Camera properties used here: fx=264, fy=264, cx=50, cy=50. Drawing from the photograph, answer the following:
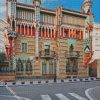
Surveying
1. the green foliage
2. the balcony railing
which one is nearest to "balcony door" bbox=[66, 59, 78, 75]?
the balcony railing

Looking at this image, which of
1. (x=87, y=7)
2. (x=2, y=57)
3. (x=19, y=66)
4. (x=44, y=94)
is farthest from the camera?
(x=87, y=7)

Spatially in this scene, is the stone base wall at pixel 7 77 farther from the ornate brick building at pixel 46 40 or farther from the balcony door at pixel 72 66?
the balcony door at pixel 72 66

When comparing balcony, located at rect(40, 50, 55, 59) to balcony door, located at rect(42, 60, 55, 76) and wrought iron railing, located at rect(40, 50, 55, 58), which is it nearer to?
wrought iron railing, located at rect(40, 50, 55, 58)

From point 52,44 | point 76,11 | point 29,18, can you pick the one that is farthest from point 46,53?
point 76,11

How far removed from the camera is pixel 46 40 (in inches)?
1592

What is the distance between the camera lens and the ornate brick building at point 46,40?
37844 mm

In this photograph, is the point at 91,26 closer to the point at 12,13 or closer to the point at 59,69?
the point at 59,69

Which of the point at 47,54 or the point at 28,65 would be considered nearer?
the point at 28,65

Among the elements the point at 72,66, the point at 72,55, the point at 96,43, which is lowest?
the point at 72,66

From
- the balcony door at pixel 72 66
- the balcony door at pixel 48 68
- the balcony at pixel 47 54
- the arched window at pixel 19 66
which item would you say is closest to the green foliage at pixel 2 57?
the arched window at pixel 19 66

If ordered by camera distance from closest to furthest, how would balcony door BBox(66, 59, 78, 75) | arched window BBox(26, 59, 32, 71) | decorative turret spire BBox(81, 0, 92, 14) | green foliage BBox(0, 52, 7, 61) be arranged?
green foliage BBox(0, 52, 7, 61) < arched window BBox(26, 59, 32, 71) < balcony door BBox(66, 59, 78, 75) < decorative turret spire BBox(81, 0, 92, 14)

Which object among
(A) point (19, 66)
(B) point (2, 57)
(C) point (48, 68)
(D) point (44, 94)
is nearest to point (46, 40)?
(C) point (48, 68)

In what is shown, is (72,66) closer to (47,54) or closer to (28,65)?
(47,54)

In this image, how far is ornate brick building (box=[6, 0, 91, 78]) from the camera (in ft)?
124
